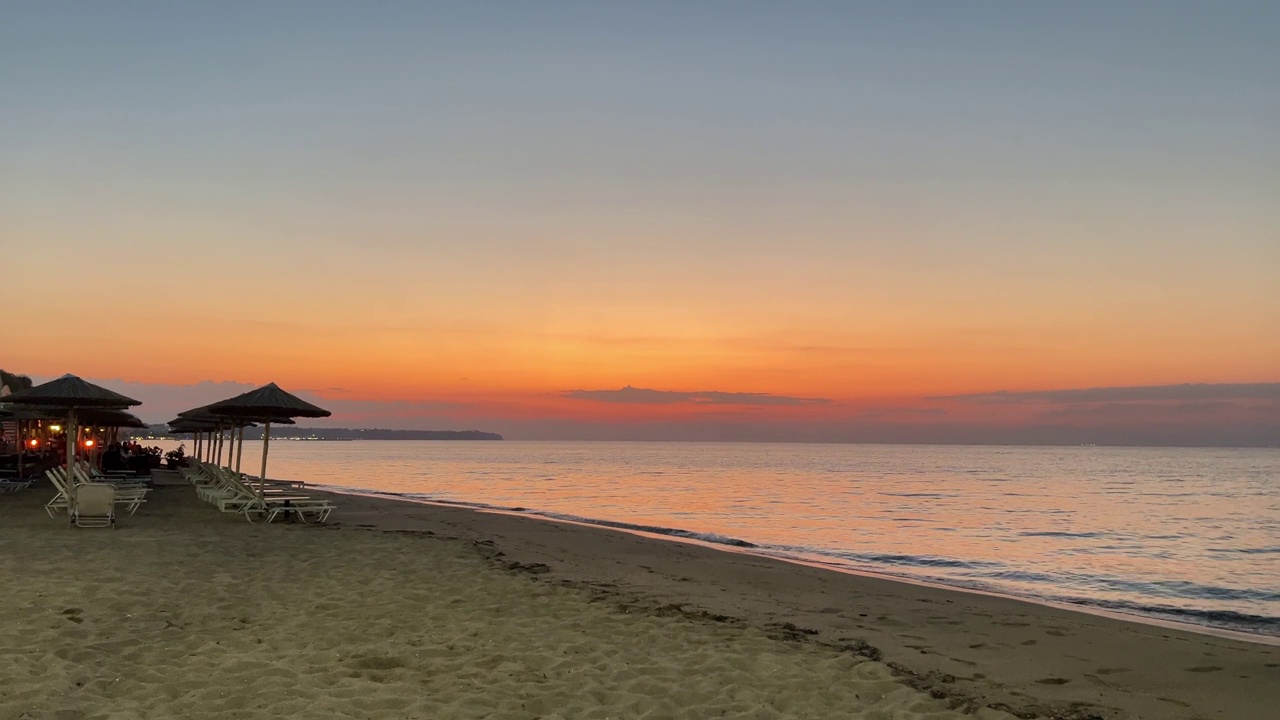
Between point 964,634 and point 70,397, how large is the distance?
14768 millimetres

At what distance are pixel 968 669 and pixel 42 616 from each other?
800cm

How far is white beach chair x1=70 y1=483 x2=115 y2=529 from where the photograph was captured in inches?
523

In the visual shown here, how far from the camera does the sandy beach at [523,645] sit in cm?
551

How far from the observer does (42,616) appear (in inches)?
273

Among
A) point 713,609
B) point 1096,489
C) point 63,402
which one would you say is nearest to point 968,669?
point 713,609

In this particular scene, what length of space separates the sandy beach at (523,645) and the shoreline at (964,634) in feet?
0.15

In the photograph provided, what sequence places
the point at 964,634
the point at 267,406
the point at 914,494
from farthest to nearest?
the point at 914,494 → the point at 267,406 → the point at 964,634

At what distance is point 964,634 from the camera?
881 cm

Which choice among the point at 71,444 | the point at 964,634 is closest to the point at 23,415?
the point at 71,444

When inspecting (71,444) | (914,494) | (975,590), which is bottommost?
(914,494)

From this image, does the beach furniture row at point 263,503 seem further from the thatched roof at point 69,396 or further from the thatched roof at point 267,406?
the thatched roof at point 69,396

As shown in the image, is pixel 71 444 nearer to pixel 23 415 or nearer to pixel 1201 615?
pixel 23 415

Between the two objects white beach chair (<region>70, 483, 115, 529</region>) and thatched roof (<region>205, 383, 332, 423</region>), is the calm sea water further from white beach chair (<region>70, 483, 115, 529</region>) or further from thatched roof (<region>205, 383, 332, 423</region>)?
white beach chair (<region>70, 483, 115, 529</region>)

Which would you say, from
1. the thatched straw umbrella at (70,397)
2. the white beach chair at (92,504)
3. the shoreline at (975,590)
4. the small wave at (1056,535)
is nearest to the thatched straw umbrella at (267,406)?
the thatched straw umbrella at (70,397)
